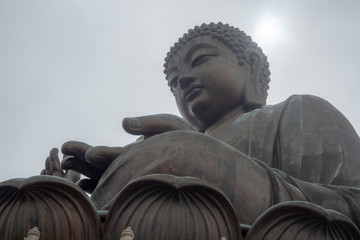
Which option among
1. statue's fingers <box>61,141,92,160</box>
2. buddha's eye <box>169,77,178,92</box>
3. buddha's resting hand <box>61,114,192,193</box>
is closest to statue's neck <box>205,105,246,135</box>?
buddha's eye <box>169,77,178,92</box>

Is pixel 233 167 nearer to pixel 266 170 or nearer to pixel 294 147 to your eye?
pixel 266 170

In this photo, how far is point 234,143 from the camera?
691 centimetres

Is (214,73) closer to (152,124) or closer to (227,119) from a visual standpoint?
(227,119)

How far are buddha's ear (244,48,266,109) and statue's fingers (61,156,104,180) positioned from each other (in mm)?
2756

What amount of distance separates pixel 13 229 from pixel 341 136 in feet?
11.6

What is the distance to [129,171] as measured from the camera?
479 cm

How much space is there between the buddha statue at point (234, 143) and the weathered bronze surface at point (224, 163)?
Result: 10 mm

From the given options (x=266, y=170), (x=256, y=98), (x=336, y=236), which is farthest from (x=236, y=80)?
(x=336, y=236)

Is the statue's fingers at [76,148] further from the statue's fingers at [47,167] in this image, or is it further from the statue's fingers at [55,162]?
the statue's fingers at [47,167]

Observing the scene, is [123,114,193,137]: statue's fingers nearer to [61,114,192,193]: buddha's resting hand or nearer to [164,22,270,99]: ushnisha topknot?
[61,114,192,193]: buddha's resting hand

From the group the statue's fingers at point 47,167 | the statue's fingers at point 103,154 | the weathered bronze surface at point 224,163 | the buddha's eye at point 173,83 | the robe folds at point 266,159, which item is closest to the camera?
the weathered bronze surface at point 224,163

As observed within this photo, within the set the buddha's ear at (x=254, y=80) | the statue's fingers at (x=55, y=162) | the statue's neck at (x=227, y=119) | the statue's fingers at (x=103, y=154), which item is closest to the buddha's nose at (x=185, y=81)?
the statue's neck at (x=227, y=119)

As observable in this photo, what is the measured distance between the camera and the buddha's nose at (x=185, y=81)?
7785mm

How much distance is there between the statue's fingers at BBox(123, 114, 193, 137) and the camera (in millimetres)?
5531
